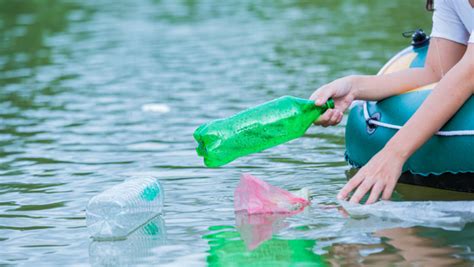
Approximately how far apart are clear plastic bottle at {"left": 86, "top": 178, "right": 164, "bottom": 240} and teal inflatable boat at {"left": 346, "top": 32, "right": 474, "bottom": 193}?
0.97 meters

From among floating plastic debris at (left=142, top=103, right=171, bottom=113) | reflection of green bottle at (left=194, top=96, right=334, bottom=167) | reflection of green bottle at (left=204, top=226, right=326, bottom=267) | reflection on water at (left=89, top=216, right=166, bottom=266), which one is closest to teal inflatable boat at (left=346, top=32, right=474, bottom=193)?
reflection of green bottle at (left=194, top=96, right=334, bottom=167)

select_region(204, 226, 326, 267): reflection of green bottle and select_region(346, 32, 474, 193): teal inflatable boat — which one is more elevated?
select_region(346, 32, 474, 193): teal inflatable boat

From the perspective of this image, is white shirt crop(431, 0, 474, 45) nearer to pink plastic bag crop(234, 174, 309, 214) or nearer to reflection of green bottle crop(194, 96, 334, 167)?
reflection of green bottle crop(194, 96, 334, 167)

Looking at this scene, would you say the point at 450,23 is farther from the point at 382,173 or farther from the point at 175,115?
the point at 175,115

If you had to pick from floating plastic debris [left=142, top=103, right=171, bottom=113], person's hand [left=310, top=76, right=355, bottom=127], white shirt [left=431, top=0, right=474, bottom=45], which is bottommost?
floating plastic debris [left=142, top=103, right=171, bottom=113]

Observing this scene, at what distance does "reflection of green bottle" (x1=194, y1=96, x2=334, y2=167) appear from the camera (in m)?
4.29

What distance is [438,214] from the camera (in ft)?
13.4

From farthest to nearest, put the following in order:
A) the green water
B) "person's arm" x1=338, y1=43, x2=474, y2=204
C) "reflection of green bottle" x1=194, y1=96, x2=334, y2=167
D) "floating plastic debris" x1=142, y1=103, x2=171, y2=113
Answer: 1. "floating plastic debris" x1=142, y1=103, x2=171, y2=113
2. "reflection of green bottle" x1=194, y1=96, x2=334, y2=167
3. "person's arm" x1=338, y1=43, x2=474, y2=204
4. the green water

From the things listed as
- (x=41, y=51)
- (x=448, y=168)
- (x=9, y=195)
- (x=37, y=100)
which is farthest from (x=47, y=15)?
(x=448, y=168)

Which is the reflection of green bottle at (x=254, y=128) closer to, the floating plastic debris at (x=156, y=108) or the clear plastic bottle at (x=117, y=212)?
the clear plastic bottle at (x=117, y=212)

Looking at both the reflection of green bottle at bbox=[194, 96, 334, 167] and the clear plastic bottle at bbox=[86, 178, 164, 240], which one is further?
the reflection of green bottle at bbox=[194, 96, 334, 167]

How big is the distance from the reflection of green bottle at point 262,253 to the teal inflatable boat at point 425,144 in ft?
2.24

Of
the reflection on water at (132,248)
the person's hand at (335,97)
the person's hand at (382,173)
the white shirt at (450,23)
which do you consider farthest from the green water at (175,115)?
the white shirt at (450,23)

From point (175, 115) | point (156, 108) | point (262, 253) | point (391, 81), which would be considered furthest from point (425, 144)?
point (156, 108)
